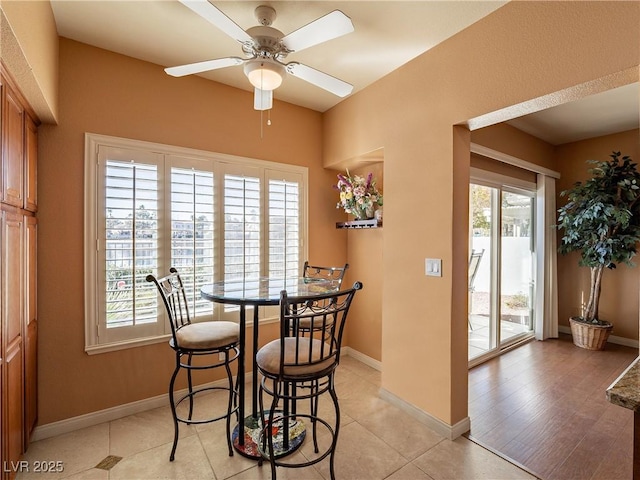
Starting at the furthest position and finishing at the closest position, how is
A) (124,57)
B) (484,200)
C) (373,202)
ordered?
(484,200), (373,202), (124,57)

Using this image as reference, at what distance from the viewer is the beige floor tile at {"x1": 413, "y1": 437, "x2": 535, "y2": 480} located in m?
1.81

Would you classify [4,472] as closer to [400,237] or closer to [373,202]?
[400,237]

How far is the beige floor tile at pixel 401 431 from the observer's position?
2051mm

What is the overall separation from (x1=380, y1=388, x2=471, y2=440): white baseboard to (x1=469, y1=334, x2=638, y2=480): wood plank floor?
0.09 m

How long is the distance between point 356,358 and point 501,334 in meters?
1.91

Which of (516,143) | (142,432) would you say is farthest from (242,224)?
(516,143)

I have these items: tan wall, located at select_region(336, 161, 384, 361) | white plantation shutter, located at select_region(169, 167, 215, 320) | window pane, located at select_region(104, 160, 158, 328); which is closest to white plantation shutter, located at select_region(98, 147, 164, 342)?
window pane, located at select_region(104, 160, 158, 328)

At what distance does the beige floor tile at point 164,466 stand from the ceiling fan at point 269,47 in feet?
7.92

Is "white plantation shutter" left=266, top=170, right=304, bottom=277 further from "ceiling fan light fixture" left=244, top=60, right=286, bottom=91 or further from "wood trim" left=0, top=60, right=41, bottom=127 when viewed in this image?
"wood trim" left=0, top=60, right=41, bottom=127

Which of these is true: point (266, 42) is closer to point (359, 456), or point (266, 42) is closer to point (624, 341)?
point (359, 456)

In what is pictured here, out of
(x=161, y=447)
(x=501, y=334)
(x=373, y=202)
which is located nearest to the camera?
(x=161, y=447)

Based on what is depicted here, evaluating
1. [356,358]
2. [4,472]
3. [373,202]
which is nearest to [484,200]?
[373,202]

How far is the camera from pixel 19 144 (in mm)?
1782

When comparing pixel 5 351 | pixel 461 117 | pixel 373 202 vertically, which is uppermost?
pixel 461 117
